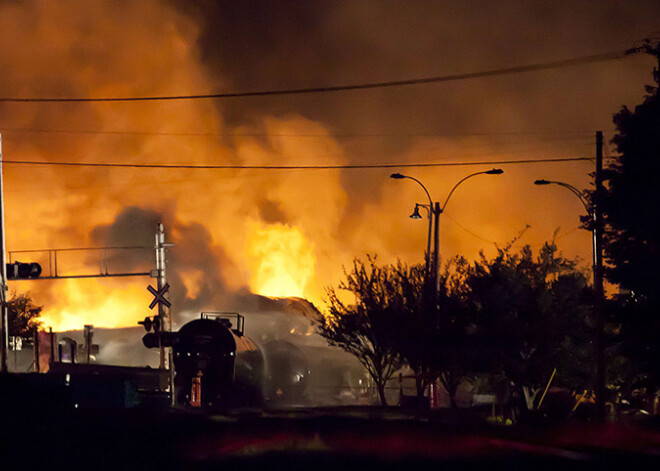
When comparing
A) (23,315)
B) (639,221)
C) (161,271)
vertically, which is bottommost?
(23,315)

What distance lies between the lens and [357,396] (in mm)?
57156

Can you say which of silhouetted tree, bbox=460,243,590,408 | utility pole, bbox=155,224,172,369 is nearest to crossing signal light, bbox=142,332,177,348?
utility pole, bbox=155,224,172,369

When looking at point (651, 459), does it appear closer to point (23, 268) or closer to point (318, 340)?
point (23, 268)

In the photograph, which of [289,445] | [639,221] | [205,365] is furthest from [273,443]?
[205,365]

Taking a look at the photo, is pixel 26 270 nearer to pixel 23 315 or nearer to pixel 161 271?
pixel 161 271

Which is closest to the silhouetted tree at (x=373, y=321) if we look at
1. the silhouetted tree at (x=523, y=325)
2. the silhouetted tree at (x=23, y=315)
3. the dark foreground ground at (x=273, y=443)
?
the silhouetted tree at (x=523, y=325)

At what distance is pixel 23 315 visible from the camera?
84375mm

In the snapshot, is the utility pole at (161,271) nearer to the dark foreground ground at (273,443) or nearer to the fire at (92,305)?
the dark foreground ground at (273,443)

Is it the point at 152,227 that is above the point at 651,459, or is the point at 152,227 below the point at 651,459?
above

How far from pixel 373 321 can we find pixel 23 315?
50951 millimetres

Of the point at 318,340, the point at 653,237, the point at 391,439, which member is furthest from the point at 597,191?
the point at 318,340

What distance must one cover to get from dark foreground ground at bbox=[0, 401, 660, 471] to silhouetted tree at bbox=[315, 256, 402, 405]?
23675 millimetres

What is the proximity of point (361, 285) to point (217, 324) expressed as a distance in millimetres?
8423

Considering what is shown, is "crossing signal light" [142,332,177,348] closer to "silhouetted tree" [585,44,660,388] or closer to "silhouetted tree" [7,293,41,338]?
"silhouetted tree" [585,44,660,388]
